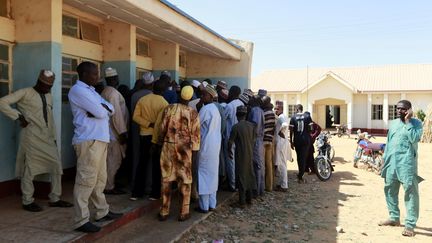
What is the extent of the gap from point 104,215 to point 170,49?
5.17m

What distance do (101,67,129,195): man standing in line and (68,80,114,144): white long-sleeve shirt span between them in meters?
1.37

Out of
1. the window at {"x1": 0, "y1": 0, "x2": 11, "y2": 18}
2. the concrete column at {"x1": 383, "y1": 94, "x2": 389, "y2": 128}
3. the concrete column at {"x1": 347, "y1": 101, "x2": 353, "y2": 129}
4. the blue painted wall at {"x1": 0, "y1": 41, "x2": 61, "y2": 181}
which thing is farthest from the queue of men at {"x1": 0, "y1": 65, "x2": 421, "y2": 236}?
the concrete column at {"x1": 383, "y1": 94, "x2": 389, "y2": 128}

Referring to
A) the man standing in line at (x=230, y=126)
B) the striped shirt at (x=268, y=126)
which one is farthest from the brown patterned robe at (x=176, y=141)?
the striped shirt at (x=268, y=126)

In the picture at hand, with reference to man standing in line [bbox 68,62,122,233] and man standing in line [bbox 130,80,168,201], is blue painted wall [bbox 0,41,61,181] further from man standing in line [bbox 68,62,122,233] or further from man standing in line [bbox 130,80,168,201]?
man standing in line [bbox 68,62,122,233]

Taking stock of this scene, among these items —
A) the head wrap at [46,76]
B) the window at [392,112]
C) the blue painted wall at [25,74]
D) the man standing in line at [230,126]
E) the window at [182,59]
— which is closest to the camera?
the head wrap at [46,76]

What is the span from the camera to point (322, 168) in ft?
31.0

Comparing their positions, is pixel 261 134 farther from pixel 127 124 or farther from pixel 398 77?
pixel 398 77

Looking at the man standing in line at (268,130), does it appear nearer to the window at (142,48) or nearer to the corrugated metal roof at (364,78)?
the window at (142,48)

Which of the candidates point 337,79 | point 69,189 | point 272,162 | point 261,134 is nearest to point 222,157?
point 261,134

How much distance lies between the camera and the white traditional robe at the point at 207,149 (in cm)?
529

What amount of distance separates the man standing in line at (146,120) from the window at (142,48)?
3211mm

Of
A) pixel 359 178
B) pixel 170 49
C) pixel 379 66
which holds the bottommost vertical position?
pixel 359 178

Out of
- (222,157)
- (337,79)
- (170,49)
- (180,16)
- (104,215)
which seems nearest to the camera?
(104,215)

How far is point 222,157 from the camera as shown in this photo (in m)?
6.39
